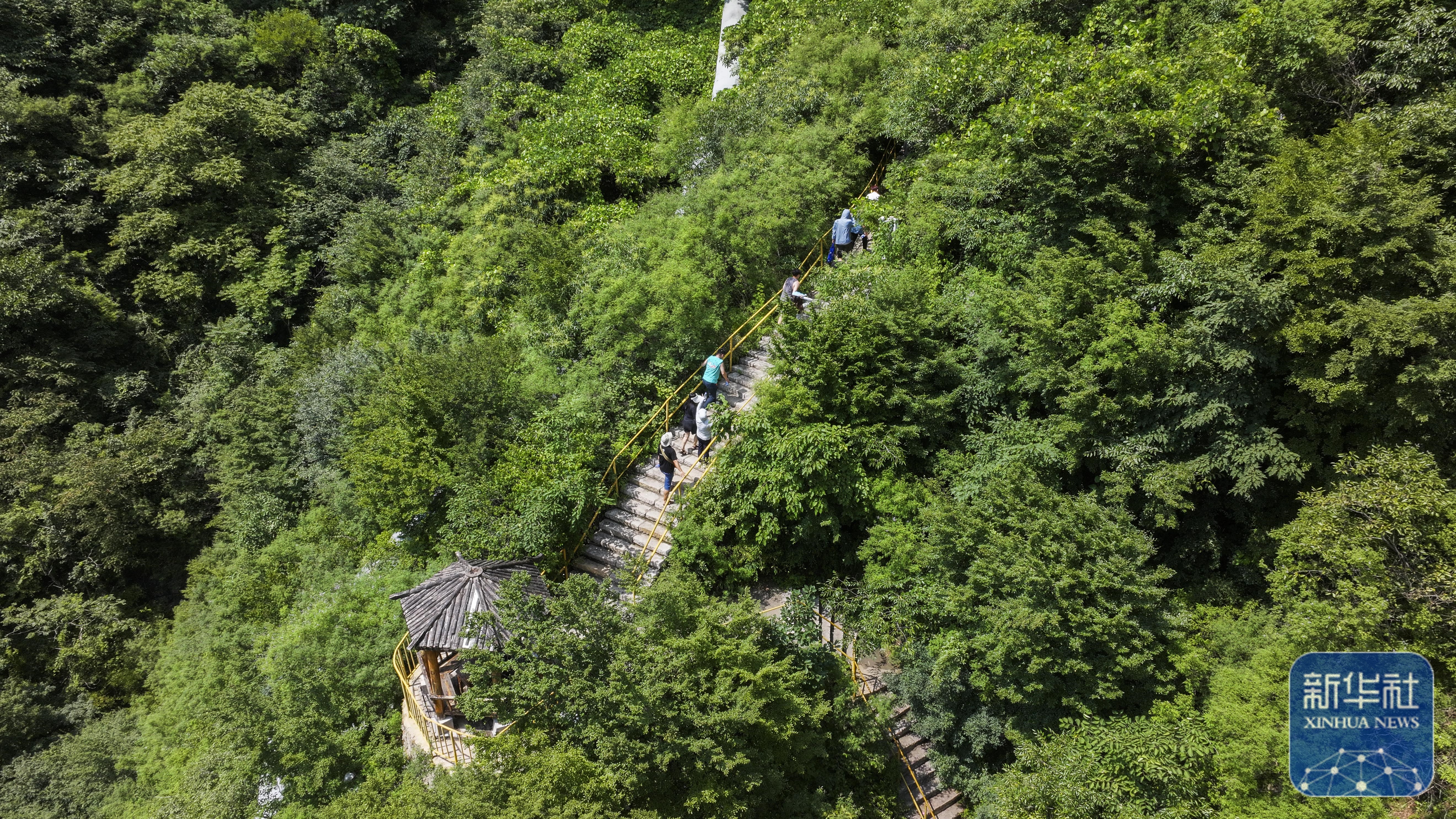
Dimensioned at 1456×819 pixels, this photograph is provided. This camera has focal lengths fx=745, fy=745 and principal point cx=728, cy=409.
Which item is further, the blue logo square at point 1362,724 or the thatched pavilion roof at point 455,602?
the thatched pavilion roof at point 455,602

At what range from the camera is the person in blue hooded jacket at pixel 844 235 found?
57.1 feet

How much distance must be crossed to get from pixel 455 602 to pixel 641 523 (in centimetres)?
394

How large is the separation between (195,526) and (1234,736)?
25598 mm

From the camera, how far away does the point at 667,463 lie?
1440 cm

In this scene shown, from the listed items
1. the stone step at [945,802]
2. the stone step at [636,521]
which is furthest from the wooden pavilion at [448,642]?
the stone step at [945,802]

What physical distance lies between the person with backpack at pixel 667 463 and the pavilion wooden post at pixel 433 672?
15.8 feet

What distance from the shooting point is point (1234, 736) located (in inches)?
369

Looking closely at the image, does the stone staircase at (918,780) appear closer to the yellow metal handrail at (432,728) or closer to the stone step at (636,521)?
the stone step at (636,521)

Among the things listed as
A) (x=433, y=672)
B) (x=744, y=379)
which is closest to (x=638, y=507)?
(x=744, y=379)

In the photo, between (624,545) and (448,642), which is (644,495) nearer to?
(624,545)

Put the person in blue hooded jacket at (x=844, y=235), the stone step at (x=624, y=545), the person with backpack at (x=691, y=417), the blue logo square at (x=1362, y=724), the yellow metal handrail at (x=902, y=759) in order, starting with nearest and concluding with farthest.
Result: the blue logo square at (x=1362, y=724) → the yellow metal handrail at (x=902, y=759) → the stone step at (x=624, y=545) → the person with backpack at (x=691, y=417) → the person in blue hooded jacket at (x=844, y=235)

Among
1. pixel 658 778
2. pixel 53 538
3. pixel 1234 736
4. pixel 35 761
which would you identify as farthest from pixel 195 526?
pixel 1234 736

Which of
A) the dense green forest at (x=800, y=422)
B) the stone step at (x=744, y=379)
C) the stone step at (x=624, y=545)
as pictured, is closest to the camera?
the dense green forest at (x=800, y=422)

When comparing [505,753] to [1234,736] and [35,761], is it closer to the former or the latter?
[1234,736]
